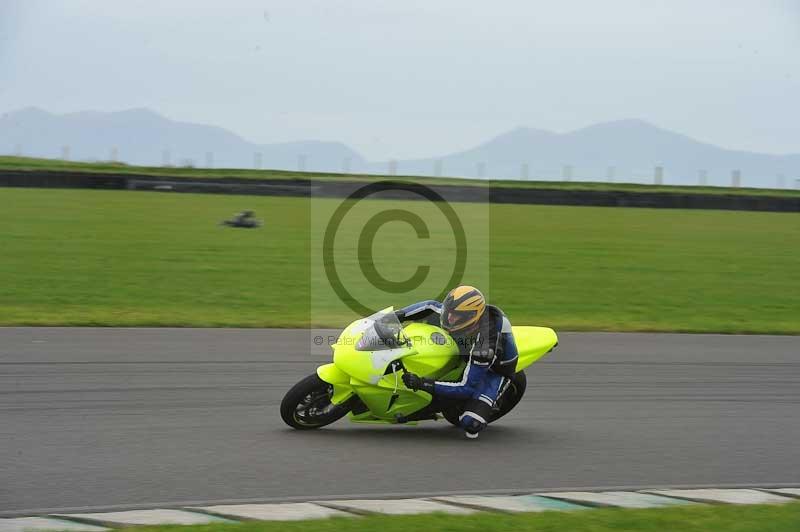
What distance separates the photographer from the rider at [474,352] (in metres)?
8.24

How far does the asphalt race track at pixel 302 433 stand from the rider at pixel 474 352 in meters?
0.36

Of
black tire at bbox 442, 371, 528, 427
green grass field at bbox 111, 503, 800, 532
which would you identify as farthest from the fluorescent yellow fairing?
green grass field at bbox 111, 503, 800, 532

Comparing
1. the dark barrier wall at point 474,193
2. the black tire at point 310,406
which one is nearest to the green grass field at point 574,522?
the black tire at point 310,406

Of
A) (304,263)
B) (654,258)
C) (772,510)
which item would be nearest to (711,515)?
(772,510)

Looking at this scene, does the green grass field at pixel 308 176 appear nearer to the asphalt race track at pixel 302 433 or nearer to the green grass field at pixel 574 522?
the asphalt race track at pixel 302 433

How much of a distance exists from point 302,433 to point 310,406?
236 millimetres

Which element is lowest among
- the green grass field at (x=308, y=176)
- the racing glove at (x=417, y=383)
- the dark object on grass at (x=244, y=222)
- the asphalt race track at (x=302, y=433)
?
the asphalt race track at (x=302, y=433)

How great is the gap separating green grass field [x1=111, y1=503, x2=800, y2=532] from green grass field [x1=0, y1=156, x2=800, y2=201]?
3337 cm

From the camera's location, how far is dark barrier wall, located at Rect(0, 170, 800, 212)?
36688 mm

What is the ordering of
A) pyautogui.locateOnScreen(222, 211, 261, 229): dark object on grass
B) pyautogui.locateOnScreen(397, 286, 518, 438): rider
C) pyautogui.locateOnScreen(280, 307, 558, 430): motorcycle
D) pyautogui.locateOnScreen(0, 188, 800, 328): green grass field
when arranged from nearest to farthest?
pyautogui.locateOnScreen(280, 307, 558, 430): motorcycle → pyautogui.locateOnScreen(397, 286, 518, 438): rider → pyautogui.locateOnScreen(0, 188, 800, 328): green grass field → pyautogui.locateOnScreen(222, 211, 261, 229): dark object on grass

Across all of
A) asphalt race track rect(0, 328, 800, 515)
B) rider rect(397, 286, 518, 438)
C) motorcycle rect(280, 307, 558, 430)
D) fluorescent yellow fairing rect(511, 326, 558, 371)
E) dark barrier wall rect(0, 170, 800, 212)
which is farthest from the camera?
dark barrier wall rect(0, 170, 800, 212)

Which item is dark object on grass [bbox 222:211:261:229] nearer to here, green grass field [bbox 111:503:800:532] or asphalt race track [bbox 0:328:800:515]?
asphalt race track [bbox 0:328:800:515]

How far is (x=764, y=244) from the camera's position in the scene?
29.6 metres

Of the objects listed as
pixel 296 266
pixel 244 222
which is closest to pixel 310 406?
pixel 296 266
